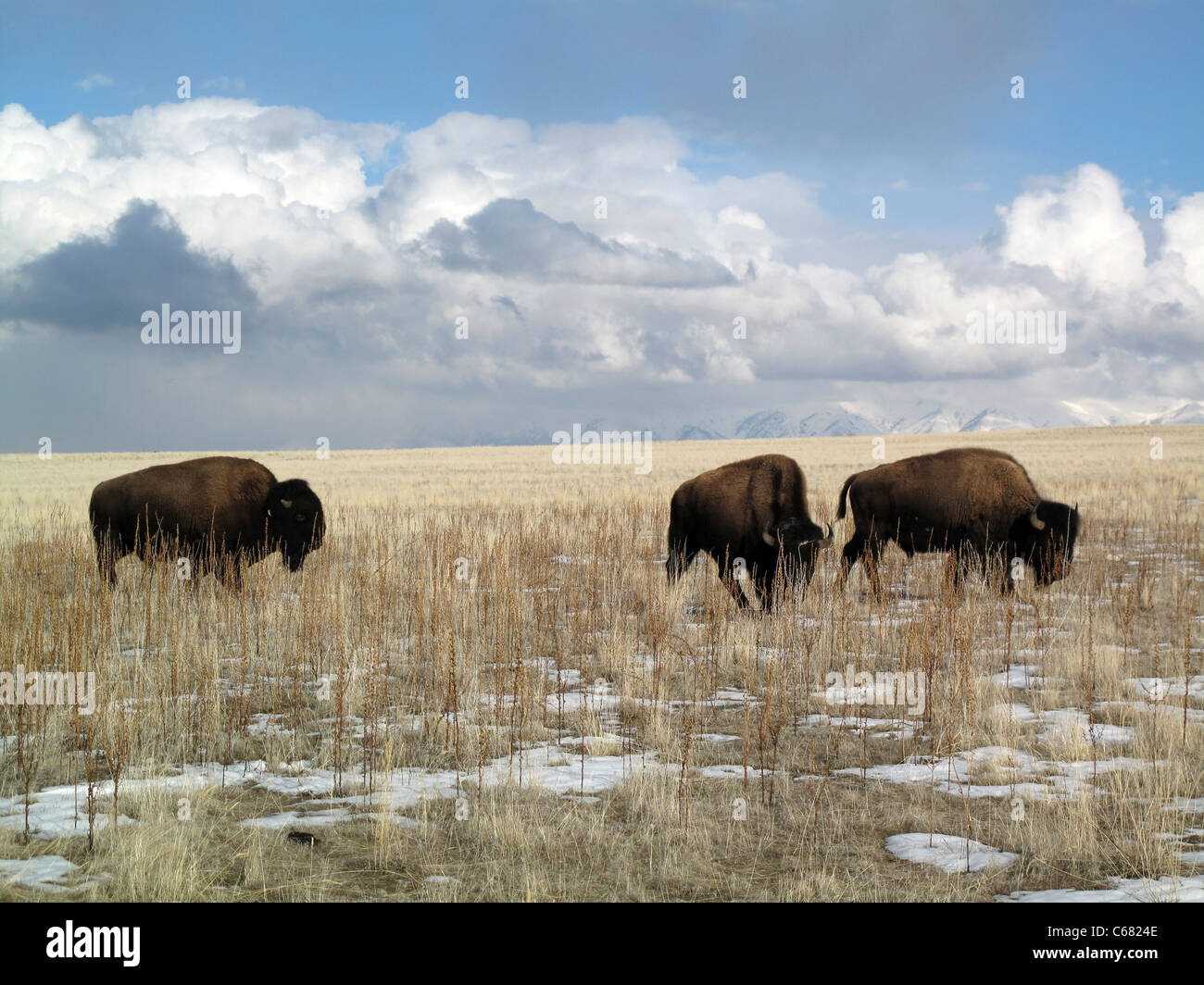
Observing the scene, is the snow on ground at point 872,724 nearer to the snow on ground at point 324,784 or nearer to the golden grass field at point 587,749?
the golden grass field at point 587,749

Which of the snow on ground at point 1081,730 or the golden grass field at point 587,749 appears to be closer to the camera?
the golden grass field at point 587,749

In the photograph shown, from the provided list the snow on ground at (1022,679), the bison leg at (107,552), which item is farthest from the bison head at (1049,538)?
the bison leg at (107,552)

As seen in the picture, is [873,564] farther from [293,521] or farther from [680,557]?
[293,521]

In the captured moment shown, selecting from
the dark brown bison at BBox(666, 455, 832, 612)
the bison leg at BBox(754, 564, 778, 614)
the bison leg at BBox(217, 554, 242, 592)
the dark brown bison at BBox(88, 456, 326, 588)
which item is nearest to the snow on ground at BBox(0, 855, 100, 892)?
the bison leg at BBox(217, 554, 242, 592)

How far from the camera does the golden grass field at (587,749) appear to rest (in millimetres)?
3754

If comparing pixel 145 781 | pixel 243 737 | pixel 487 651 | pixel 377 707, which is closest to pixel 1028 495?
pixel 487 651

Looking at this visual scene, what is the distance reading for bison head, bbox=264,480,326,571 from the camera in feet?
38.3

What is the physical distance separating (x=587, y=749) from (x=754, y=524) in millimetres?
5480

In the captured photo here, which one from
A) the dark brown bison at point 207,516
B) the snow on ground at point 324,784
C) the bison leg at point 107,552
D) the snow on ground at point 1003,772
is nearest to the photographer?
the snow on ground at point 324,784

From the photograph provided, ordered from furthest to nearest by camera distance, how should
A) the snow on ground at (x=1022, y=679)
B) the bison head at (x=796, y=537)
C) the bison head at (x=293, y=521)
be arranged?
1. the bison head at (x=293, y=521)
2. the bison head at (x=796, y=537)
3. the snow on ground at (x=1022, y=679)

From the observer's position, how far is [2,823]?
160 inches

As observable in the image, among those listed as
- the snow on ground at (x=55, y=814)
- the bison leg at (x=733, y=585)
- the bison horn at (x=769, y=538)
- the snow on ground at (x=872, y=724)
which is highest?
the bison horn at (x=769, y=538)

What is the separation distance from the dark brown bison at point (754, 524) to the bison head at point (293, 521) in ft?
16.3

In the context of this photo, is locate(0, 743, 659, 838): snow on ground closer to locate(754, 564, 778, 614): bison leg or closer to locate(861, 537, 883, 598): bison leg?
locate(754, 564, 778, 614): bison leg
